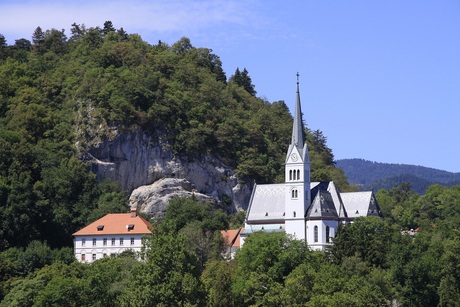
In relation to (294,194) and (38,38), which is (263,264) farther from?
(38,38)

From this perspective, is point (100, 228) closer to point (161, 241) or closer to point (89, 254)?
point (89, 254)

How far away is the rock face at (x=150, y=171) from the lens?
11456cm

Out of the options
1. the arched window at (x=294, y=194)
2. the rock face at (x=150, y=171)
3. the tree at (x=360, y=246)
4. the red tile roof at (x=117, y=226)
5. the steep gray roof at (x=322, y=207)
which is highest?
the rock face at (x=150, y=171)

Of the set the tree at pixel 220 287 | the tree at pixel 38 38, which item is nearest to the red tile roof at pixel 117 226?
the tree at pixel 220 287

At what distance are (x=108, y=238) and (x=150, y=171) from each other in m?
15.8

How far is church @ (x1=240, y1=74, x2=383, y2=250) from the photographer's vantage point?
10194 cm

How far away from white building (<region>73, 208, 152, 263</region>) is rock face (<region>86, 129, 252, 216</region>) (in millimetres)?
11219

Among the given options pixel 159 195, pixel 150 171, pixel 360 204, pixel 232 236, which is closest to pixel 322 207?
pixel 360 204

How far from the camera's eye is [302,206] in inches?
4048

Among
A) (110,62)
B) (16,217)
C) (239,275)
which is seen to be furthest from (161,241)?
(110,62)

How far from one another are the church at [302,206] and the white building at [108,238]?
984 cm

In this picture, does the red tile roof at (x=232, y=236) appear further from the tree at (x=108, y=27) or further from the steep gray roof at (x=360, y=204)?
the tree at (x=108, y=27)

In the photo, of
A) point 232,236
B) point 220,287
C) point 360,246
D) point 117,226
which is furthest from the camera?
point 232,236

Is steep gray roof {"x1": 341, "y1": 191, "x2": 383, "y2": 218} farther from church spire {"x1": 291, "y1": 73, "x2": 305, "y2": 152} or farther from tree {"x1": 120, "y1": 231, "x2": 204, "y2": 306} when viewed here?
tree {"x1": 120, "y1": 231, "x2": 204, "y2": 306}
